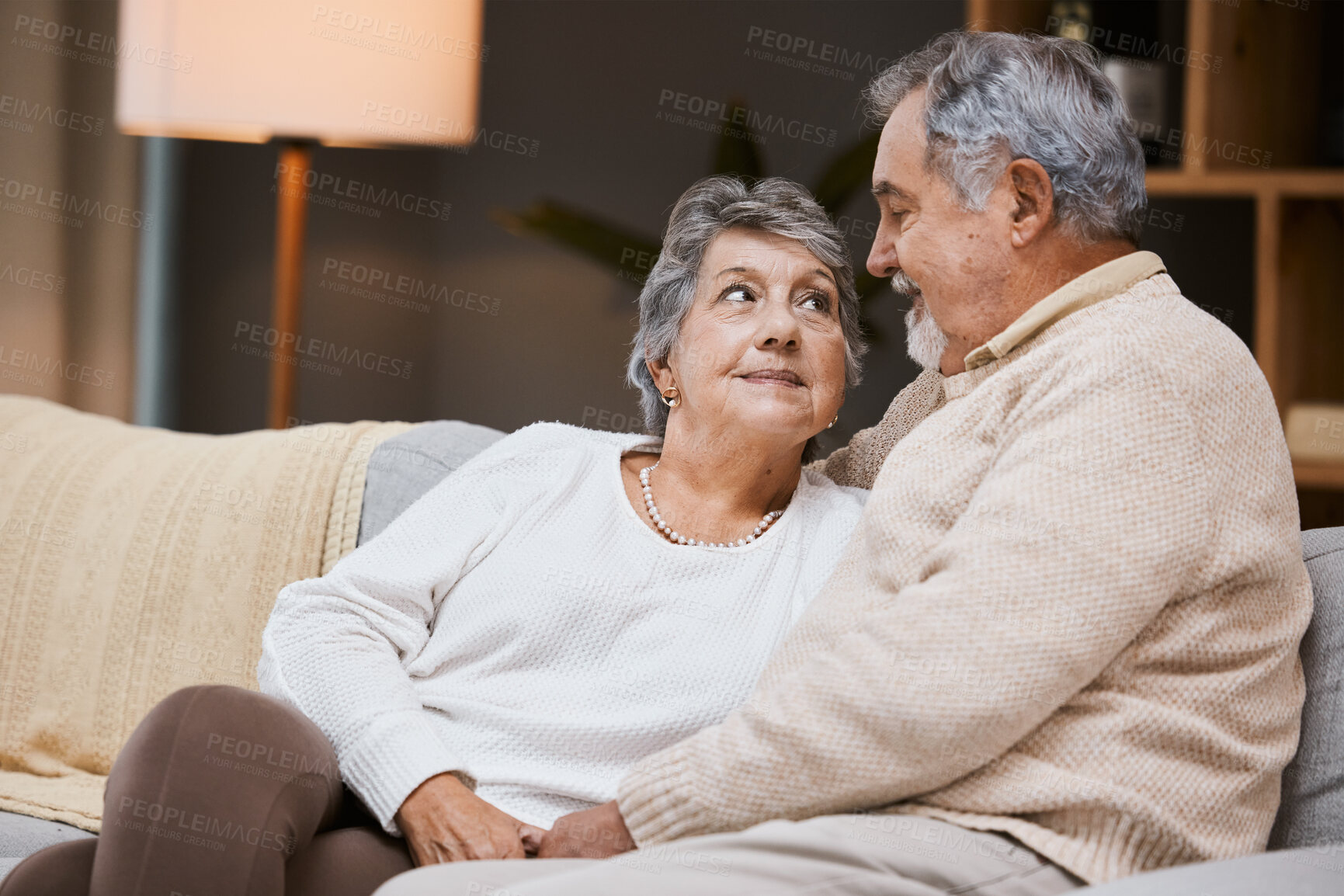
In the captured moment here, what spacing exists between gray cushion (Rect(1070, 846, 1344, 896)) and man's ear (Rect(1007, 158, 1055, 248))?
0.63 metres

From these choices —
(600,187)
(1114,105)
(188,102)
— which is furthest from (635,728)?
(600,187)

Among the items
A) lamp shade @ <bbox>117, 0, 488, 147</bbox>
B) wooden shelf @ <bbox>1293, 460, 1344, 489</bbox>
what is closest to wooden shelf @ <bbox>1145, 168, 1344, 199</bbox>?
wooden shelf @ <bbox>1293, 460, 1344, 489</bbox>

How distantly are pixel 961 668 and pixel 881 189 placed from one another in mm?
604

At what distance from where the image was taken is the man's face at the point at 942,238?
1.25m

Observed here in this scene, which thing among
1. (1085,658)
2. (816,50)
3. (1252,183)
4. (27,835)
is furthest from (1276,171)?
(27,835)

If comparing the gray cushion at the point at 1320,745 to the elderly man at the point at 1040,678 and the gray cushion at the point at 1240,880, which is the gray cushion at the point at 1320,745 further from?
the gray cushion at the point at 1240,880

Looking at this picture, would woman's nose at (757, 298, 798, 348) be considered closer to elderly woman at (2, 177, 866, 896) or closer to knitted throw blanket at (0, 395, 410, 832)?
elderly woman at (2, 177, 866, 896)

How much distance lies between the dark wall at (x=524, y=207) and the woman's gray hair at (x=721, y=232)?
1.36 metres

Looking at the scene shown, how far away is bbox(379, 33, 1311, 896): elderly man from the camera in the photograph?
39.0 inches

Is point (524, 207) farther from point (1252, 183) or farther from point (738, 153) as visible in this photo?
point (1252, 183)

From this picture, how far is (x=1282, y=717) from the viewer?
3.62 feet

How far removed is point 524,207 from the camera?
3172 millimetres

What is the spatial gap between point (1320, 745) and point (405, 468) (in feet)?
4.05

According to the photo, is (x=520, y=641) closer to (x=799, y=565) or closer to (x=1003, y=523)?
(x=799, y=565)
